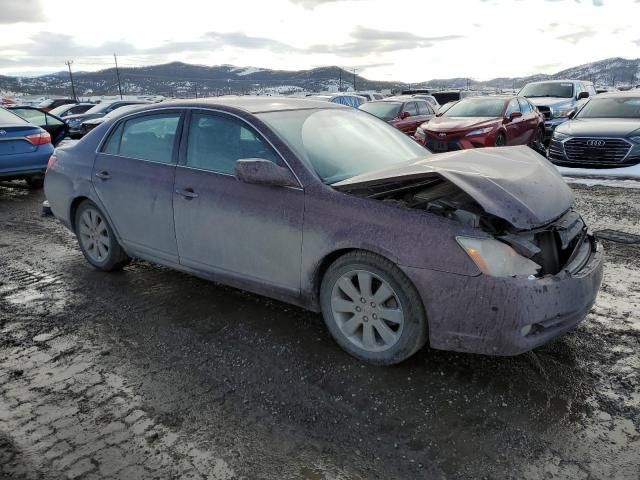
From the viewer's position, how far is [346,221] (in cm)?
304

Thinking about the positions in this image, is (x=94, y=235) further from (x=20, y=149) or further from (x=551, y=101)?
(x=551, y=101)

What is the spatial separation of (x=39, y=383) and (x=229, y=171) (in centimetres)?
178

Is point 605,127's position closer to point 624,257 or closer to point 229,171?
point 624,257

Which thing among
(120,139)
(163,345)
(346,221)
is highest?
(120,139)

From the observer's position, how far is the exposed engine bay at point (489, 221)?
2912 mm

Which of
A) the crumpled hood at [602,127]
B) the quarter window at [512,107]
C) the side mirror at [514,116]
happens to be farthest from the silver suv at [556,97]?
the crumpled hood at [602,127]

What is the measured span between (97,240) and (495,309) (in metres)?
3.70

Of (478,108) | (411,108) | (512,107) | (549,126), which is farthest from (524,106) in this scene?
(411,108)

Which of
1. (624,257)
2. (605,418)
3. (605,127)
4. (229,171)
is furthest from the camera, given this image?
(605,127)

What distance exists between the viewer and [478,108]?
12258mm

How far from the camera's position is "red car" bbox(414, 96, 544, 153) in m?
10.7

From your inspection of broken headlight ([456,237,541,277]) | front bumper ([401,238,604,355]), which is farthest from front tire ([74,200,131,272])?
broken headlight ([456,237,541,277])

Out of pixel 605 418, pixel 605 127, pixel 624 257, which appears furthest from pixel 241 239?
pixel 605 127

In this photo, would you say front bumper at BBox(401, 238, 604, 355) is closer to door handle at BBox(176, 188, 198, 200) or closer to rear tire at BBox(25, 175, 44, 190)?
door handle at BBox(176, 188, 198, 200)
